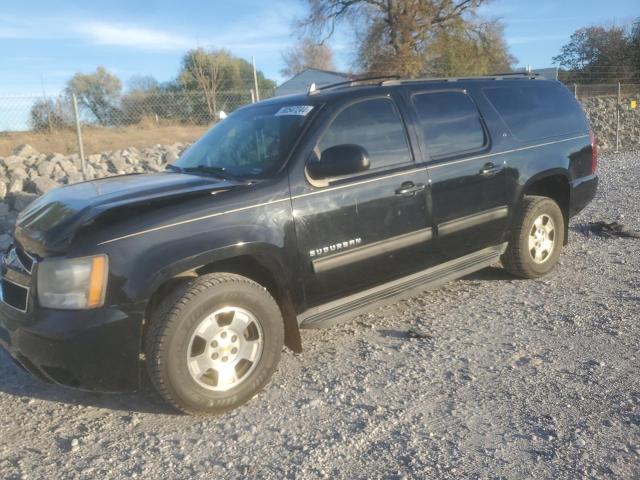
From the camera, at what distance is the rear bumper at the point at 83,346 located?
286cm

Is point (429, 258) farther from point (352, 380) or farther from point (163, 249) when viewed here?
point (163, 249)

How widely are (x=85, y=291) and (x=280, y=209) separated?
3.96 ft

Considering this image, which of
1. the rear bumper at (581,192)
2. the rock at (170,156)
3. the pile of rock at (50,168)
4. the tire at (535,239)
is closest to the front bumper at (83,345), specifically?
the tire at (535,239)

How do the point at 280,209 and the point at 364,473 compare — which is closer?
the point at 364,473

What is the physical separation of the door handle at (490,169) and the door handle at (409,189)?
747 millimetres

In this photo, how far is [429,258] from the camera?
4.29 metres

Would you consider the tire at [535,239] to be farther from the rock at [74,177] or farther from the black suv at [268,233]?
the rock at [74,177]

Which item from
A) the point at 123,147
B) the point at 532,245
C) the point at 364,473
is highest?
the point at 123,147

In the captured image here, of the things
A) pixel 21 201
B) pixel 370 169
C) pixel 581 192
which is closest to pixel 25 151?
pixel 21 201

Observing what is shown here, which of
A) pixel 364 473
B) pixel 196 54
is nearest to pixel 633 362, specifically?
pixel 364 473

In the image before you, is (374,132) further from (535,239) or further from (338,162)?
(535,239)

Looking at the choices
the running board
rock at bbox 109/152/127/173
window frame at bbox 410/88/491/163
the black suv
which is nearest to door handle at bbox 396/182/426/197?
the black suv

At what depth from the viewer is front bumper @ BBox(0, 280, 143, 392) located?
2865 mm

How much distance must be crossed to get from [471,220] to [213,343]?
7.86ft
